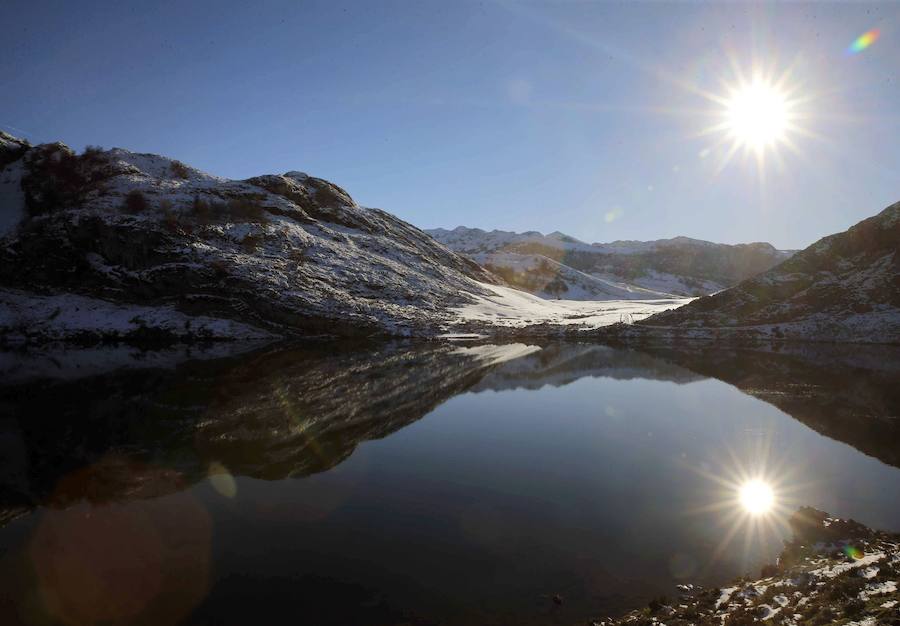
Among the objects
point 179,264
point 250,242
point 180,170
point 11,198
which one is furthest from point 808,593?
point 180,170

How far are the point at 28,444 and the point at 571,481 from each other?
24633 millimetres

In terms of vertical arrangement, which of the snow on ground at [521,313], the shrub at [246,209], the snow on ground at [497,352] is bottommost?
the snow on ground at [497,352]

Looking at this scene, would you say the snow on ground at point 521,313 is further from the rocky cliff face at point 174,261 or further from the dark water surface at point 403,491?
the dark water surface at point 403,491

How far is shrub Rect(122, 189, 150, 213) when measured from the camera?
213 ft

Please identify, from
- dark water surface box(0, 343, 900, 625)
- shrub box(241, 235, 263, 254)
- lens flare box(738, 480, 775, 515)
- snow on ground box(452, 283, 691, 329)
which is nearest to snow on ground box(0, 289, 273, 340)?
shrub box(241, 235, 263, 254)

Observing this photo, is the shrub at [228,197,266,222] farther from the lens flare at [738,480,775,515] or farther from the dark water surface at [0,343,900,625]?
the lens flare at [738,480,775,515]

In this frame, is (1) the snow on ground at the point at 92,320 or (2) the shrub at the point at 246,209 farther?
(2) the shrub at the point at 246,209

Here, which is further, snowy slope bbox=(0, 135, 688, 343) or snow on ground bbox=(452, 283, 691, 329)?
snow on ground bbox=(452, 283, 691, 329)

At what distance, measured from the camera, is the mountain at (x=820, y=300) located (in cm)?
5794

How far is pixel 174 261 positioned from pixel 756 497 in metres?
64.0

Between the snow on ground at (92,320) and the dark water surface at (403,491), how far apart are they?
63.5 feet

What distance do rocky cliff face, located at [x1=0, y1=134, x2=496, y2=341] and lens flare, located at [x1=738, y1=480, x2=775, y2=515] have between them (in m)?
48.0

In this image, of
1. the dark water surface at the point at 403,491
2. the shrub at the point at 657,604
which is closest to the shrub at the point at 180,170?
the dark water surface at the point at 403,491

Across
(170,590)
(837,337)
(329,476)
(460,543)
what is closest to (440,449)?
(329,476)
